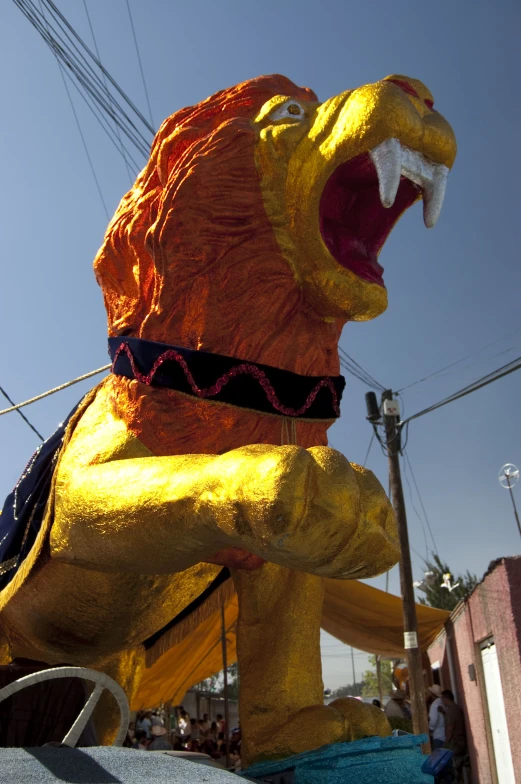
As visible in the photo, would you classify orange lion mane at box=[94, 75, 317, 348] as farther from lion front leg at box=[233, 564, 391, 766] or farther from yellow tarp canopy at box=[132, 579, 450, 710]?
yellow tarp canopy at box=[132, 579, 450, 710]

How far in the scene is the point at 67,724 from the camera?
5.21ft

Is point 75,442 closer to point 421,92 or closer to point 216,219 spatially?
point 216,219

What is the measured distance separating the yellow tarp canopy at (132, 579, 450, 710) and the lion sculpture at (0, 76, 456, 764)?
1.84ft

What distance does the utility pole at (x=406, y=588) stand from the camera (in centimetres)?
688

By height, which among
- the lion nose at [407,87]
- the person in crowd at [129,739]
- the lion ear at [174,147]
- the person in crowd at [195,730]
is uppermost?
the lion nose at [407,87]

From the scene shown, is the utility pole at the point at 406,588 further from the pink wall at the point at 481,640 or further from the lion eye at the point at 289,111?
the lion eye at the point at 289,111

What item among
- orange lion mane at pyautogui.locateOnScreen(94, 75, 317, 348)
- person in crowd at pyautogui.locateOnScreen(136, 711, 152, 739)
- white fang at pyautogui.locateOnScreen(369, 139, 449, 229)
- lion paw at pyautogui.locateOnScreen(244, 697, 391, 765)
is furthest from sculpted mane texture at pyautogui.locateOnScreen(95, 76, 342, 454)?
person in crowd at pyautogui.locateOnScreen(136, 711, 152, 739)

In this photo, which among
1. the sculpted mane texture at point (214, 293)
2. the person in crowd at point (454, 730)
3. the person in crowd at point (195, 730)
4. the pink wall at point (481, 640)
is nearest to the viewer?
the sculpted mane texture at point (214, 293)

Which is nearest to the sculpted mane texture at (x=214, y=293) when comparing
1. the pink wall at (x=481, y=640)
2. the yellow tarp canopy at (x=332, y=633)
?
the yellow tarp canopy at (x=332, y=633)

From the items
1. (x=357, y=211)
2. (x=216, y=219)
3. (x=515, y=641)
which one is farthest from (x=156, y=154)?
(x=515, y=641)

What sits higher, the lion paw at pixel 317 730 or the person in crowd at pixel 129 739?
the person in crowd at pixel 129 739

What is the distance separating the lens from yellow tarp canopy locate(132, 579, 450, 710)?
354 cm

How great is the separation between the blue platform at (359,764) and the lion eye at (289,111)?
1492mm

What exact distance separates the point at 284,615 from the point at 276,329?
0.75 metres
